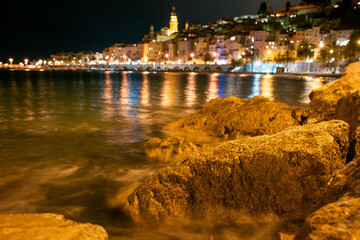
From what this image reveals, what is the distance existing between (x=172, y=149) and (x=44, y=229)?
15.5 feet

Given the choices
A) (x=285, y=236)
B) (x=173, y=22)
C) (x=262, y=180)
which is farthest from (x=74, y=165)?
(x=173, y=22)

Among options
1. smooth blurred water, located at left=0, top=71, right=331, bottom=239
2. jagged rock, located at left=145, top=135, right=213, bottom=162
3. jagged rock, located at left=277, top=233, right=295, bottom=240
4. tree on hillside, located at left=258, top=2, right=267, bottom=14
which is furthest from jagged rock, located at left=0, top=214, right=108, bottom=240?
tree on hillside, located at left=258, top=2, right=267, bottom=14

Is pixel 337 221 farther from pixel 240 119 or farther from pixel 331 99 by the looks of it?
pixel 240 119

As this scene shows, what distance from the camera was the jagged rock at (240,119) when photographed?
353 inches

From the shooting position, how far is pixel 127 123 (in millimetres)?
13070

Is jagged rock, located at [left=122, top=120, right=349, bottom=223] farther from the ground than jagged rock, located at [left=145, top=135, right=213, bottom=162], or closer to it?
farther from the ground

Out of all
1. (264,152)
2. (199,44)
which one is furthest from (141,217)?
(199,44)

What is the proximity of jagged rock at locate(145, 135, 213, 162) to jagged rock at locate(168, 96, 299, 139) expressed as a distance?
1.93 metres

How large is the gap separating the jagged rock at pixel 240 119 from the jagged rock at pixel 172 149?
193cm

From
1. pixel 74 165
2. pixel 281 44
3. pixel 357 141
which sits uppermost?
pixel 281 44

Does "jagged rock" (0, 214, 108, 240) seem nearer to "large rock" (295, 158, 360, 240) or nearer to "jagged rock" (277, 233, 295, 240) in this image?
"large rock" (295, 158, 360, 240)

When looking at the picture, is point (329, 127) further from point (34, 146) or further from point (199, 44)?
point (199, 44)

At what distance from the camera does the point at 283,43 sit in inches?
4171

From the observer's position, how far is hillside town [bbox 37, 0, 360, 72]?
83.7 m
